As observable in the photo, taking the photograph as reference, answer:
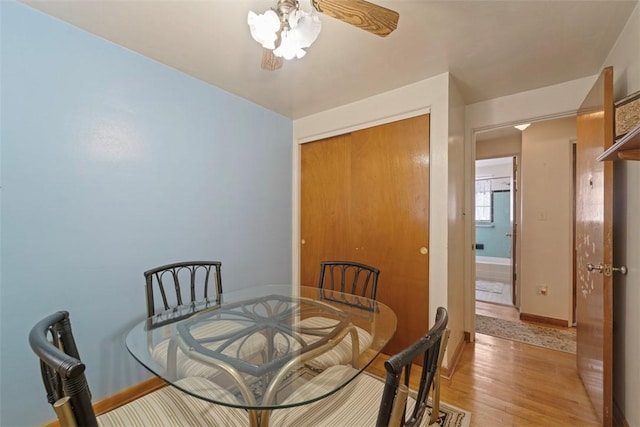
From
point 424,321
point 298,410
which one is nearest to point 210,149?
point 298,410

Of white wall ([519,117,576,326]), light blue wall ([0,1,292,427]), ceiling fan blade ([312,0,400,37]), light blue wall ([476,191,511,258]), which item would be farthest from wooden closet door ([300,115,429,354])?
light blue wall ([476,191,511,258])

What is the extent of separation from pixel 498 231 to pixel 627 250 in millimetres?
5264

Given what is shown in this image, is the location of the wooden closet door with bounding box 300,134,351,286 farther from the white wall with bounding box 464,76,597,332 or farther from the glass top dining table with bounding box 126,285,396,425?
the white wall with bounding box 464,76,597,332

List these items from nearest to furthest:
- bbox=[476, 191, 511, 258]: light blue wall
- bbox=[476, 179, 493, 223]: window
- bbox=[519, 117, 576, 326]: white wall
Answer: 1. bbox=[519, 117, 576, 326]: white wall
2. bbox=[476, 191, 511, 258]: light blue wall
3. bbox=[476, 179, 493, 223]: window

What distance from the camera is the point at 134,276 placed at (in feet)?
5.93

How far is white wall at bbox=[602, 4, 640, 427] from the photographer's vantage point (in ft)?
4.44

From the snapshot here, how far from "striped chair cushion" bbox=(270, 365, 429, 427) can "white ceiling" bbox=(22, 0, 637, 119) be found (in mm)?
1754

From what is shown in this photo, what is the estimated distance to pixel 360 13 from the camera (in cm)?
108

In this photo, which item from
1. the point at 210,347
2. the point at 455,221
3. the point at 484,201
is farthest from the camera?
the point at 484,201

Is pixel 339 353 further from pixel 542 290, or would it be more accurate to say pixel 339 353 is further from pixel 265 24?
pixel 542 290

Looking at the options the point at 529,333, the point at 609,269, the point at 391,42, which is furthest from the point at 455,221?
the point at 529,333

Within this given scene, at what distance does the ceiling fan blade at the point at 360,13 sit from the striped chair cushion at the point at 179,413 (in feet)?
4.91

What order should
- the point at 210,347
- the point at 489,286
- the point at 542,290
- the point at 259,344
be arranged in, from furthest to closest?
the point at 489,286 < the point at 542,290 < the point at 259,344 < the point at 210,347

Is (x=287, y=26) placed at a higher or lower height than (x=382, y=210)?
higher
